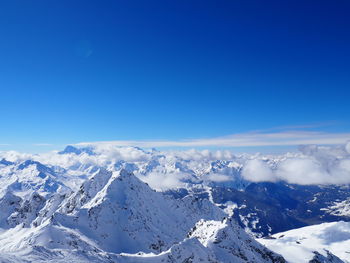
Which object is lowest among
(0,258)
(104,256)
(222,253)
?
(222,253)

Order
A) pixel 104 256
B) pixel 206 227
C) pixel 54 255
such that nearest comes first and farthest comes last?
1. pixel 54 255
2. pixel 104 256
3. pixel 206 227

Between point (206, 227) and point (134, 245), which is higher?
point (206, 227)

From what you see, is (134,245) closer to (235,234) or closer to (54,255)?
(235,234)

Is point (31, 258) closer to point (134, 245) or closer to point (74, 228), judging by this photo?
point (74, 228)

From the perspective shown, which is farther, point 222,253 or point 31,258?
point 222,253

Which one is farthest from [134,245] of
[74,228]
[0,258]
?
[0,258]

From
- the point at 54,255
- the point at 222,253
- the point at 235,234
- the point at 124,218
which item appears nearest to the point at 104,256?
the point at 54,255

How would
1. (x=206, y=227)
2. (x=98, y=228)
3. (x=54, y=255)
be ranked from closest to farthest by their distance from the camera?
(x=54, y=255)
(x=206, y=227)
(x=98, y=228)

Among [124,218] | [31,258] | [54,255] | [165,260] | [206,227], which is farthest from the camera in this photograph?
[124,218]

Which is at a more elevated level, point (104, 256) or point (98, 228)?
point (104, 256)
